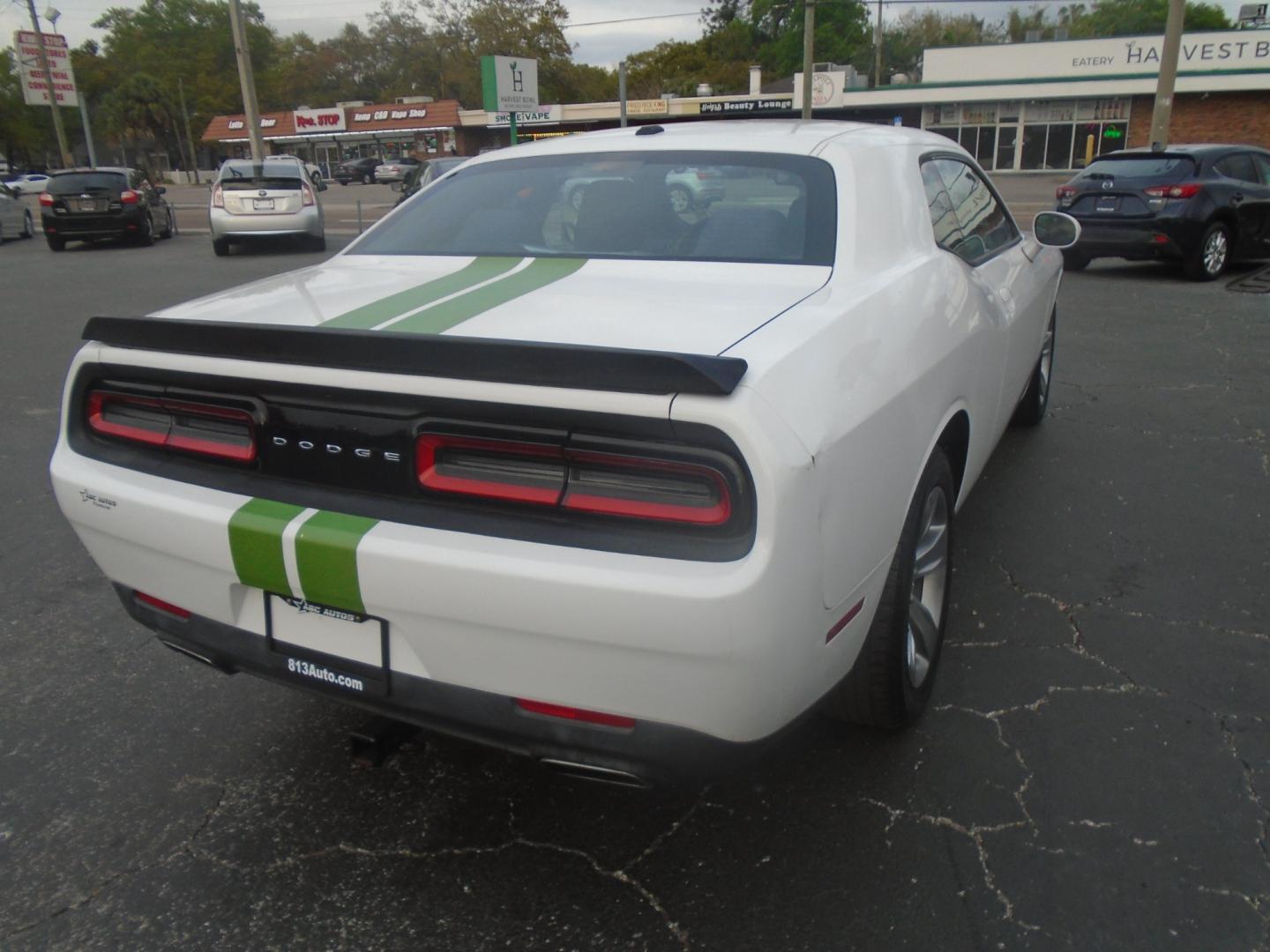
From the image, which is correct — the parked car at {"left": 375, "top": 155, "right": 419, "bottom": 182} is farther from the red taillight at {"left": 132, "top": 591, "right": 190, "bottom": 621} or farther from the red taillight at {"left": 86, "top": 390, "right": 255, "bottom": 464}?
the red taillight at {"left": 132, "top": 591, "right": 190, "bottom": 621}

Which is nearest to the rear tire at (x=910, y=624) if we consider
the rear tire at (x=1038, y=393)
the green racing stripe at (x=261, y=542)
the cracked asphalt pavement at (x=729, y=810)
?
the cracked asphalt pavement at (x=729, y=810)

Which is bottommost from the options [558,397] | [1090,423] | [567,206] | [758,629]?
[1090,423]

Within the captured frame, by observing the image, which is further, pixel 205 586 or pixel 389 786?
pixel 389 786

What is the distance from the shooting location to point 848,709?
2607 mm

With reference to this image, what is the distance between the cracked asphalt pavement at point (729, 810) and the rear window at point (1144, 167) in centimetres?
858

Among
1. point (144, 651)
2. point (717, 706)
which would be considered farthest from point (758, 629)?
point (144, 651)

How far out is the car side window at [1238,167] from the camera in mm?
11227

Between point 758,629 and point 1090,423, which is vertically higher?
point 758,629

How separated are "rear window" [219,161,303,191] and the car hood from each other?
1478 centimetres

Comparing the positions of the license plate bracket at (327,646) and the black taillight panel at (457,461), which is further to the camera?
the license plate bracket at (327,646)

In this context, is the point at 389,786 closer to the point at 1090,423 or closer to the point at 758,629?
the point at 758,629

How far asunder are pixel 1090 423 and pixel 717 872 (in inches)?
171

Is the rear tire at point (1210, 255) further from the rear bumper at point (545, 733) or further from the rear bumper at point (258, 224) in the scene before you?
the rear bumper at point (258, 224)

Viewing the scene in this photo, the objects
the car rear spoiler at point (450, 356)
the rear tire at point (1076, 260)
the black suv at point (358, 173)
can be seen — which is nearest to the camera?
the car rear spoiler at point (450, 356)
